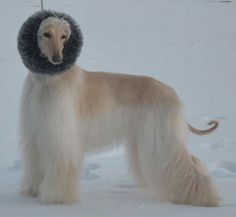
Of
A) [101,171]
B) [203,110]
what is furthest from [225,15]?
[101,171]

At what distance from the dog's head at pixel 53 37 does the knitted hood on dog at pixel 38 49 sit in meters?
0.03

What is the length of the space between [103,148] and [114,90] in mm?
349

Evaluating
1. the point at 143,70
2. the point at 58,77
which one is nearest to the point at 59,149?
the point at 58,77

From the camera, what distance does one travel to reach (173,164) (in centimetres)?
342

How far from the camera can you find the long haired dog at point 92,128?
321 cm

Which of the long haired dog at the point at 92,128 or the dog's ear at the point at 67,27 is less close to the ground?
the dog's ear at the point at 67,27

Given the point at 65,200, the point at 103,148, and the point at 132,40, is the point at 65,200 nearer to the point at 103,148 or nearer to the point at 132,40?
the point at 103,148

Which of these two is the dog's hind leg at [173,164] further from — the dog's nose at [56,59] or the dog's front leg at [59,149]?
→ the dog's nose at [56,59]

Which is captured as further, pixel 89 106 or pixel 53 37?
pixel 89 106

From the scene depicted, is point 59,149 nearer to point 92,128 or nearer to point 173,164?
point 92,128

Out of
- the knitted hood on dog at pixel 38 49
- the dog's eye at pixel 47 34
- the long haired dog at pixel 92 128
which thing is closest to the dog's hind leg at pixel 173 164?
the long haired dog at pixel 92 128

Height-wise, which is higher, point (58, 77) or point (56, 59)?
point (56, 59)

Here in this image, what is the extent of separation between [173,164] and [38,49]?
0.99 meters

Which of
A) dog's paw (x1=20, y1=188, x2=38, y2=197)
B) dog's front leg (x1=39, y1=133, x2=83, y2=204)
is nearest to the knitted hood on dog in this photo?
dog's front leg (x1=39, y1=133, x2=83, y2=204)
